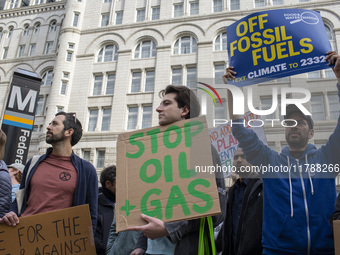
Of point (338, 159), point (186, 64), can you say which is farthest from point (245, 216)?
point (186, 64)

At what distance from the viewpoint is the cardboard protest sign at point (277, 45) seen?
276cm

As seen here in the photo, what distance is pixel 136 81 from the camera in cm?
2272

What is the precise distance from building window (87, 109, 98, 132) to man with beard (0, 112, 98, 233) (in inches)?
754

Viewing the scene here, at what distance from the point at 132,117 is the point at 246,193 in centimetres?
1876

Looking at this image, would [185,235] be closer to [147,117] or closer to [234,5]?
[147,117]

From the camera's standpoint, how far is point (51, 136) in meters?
3.35

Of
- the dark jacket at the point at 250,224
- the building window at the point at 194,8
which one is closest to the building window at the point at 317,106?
the dark jacket at the point at 250,224

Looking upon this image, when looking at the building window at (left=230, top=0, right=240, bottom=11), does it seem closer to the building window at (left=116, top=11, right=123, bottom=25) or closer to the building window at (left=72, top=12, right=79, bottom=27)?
the building window at (left=116, top=11, right=123, bottom=25)

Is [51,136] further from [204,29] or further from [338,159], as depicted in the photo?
[204,29]

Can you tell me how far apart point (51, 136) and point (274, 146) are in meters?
2.26

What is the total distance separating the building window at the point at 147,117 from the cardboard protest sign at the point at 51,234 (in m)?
18.3

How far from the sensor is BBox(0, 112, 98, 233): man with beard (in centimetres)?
304

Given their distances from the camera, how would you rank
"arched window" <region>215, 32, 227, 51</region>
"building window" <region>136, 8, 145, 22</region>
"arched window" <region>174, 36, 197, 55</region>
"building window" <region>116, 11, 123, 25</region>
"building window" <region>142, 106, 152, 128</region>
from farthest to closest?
"building window" <region>116, 11, 123, 25</region>, "building window" <region>136, 8, 145, 22</region>, "arched window" <region>174, 36, 197, 55</region>, "arched window" <region>215, 32, 227, 51</region>, "building window" <region>142, 106, 152, 128</region>

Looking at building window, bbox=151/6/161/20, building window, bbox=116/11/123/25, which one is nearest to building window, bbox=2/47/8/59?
building window, bbox=116/11/123/25
